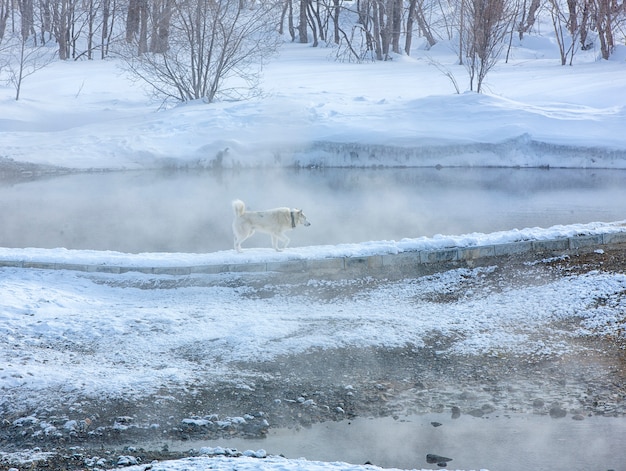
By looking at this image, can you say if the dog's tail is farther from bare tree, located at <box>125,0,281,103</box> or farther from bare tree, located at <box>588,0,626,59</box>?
bare tree, located at <box>588,0,626,59</box>

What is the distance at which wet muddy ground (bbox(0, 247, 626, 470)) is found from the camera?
5.79 metres

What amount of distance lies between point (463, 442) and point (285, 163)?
2005 cm

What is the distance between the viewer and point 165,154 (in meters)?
25.2

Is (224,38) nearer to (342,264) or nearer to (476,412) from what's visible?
(342,264)

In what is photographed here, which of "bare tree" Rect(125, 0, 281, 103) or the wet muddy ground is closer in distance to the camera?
the wet muddy ground

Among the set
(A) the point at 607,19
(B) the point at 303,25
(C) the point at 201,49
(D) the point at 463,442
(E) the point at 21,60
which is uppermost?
(B) the point at 303,25

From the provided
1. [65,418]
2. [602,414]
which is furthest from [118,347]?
[602,414]

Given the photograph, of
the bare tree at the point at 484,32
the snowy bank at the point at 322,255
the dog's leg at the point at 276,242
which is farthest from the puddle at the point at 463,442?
the bare tree at the point at 484,32

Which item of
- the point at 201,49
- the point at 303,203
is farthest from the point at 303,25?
the point at 303,203

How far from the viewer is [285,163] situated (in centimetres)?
2538

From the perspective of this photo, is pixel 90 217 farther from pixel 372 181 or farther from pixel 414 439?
pixel 414 439

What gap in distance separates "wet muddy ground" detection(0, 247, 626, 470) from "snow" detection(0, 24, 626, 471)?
0.78 feet

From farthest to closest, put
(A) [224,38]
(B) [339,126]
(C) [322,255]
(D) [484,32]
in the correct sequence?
(D) [484,32] < (A) [224,38] < (B) [339,126] < (C) [322,255]

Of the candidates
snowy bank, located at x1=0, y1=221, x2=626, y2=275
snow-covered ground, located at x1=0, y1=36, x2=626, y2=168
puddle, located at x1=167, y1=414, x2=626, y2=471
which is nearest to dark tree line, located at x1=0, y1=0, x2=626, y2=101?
snow-covered ground, located at x1=0, y1=36, x2=626, y2=168
